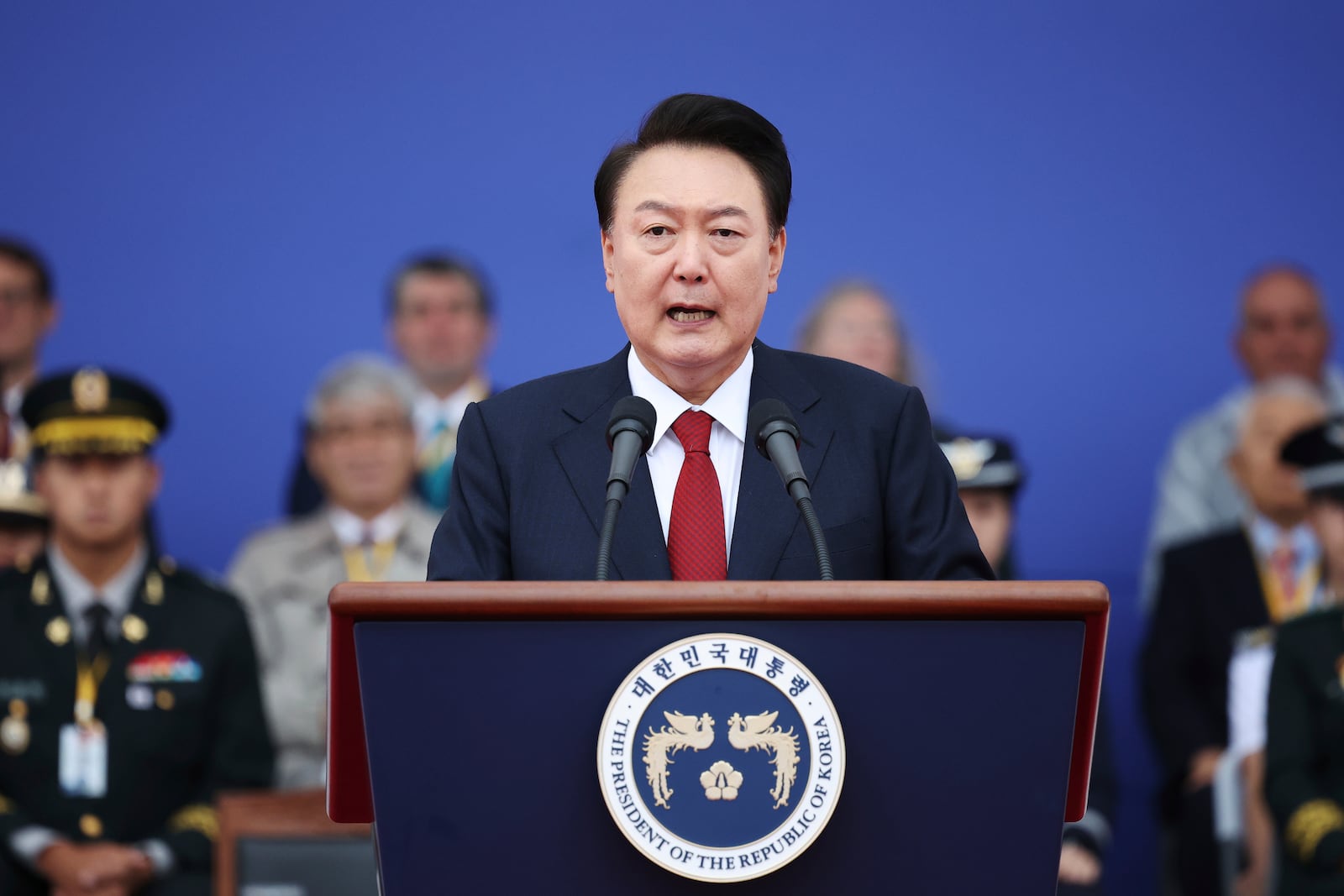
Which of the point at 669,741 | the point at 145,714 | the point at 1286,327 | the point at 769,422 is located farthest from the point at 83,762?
the point at 1286,327

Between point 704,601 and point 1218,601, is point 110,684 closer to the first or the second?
point 1218,601

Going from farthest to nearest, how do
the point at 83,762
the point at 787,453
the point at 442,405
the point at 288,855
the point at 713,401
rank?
the point at 442,405 < the point at 83,762 < the point at 288,855 < the point at 713,401 < the point at 787,453

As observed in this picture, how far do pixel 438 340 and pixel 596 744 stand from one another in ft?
11.5

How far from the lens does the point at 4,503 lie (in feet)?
14.5

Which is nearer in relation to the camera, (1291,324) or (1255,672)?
(1255,672)

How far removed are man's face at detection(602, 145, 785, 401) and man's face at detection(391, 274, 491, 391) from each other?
3.01 meters

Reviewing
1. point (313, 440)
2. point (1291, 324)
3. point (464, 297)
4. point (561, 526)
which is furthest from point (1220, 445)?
point (561, 526)

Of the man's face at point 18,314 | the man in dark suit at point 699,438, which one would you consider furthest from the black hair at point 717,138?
the man's face at point 18,314

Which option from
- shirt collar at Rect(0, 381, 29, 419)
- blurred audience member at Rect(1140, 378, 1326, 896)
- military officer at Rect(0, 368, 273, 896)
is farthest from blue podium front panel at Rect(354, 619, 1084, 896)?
shirt collar at Rect(0, 381, 29, 419)

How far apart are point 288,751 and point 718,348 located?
8.80 ft

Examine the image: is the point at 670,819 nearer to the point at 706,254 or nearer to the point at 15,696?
the point at 706,254

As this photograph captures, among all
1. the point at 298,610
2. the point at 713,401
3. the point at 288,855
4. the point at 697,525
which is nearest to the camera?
A: the point at 697,525

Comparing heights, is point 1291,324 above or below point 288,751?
above

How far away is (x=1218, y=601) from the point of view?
14.8 feet
